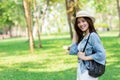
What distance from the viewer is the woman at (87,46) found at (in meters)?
5.55

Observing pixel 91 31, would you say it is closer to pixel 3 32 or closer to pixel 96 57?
pixel 96 57

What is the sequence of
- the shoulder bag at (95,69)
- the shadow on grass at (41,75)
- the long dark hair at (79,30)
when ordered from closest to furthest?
the shoulder bag at (95,69)
the long dark hair at (79,30)
the shadow on grass at (41,75)

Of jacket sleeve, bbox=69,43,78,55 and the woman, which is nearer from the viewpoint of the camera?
the woman

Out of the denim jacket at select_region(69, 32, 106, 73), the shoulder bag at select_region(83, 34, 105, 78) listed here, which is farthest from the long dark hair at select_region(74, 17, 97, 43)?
the shoulder bag at select_region(83, 34, 105, 78)

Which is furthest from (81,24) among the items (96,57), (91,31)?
(96,57)

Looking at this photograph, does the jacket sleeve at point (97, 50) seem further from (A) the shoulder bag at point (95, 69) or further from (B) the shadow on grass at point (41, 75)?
(B) the shadow on grass at point (41, 75)

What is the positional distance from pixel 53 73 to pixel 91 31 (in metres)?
7.99

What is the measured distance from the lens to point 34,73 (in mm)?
13859

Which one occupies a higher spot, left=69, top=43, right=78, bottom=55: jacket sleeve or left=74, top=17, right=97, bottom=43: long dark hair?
left=74, top=17, right=97, bottom=43: long dark hair

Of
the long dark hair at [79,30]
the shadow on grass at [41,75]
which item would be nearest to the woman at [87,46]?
the long dark hair at [79,30]

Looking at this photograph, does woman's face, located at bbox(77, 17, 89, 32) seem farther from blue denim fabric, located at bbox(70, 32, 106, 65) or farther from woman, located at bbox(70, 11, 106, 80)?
blue denim fabric, located at bbox(70, 32, 106, 65)

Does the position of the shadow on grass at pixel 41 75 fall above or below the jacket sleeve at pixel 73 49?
below

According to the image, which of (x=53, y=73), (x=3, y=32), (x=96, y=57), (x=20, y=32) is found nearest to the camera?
(x=96, y=57)

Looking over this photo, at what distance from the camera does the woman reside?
5547 millimetres
